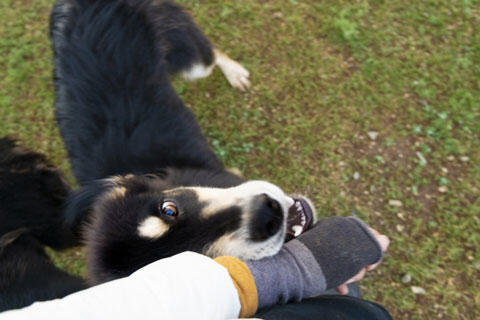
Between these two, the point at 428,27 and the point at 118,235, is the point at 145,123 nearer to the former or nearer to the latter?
the point at 118,235

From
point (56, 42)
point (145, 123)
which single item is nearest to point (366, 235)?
point (145, 123)

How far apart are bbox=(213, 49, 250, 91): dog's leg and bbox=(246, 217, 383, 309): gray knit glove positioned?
6.53ft

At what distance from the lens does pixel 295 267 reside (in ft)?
5.87

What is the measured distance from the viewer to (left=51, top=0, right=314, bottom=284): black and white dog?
6.40ft

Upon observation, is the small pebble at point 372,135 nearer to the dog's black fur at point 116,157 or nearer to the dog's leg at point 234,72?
the dog's leg at point 234,72

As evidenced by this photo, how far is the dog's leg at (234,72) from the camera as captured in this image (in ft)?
12.1

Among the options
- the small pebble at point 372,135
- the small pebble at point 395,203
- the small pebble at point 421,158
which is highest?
the small pebble at point 372,135

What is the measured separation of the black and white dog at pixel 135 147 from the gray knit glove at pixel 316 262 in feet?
0.42

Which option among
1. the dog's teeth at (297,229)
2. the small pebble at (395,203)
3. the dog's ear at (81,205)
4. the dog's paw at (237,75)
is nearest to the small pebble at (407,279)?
the small pebble at (395,203)

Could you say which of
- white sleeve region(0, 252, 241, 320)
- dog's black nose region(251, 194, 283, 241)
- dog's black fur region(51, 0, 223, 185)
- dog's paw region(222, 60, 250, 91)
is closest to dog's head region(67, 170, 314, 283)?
dog's black nose region(251, 194, 283, 241)

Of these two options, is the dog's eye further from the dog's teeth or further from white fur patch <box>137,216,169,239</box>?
the dog's teeth

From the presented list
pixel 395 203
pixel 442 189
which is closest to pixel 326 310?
pixel 395 203

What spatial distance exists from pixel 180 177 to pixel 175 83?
5.37 feet

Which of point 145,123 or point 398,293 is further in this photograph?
point 398,293
